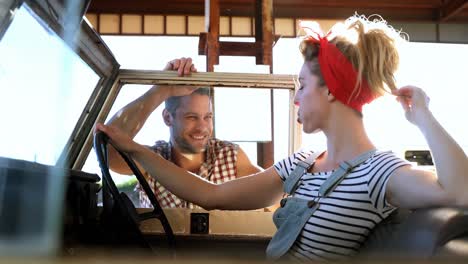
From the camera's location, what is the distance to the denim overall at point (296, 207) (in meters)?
1.50

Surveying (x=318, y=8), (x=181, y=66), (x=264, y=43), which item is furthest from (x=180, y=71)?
(x=318, y=8)

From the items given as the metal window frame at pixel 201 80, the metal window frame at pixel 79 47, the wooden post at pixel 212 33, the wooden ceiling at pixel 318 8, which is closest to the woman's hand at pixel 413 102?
the metal window frame at pixel 79 47

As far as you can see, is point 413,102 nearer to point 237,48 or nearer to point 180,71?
point 180,71

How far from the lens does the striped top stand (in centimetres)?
141

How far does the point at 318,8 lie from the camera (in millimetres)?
9594

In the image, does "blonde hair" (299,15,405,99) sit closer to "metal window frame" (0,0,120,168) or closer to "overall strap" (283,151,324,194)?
"overall strap" (283,151,324,194)

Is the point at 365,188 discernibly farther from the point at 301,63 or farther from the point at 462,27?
the point at 462,27

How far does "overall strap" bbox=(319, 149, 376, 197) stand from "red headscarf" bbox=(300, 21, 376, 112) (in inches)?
6.0

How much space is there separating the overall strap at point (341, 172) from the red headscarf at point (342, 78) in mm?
152

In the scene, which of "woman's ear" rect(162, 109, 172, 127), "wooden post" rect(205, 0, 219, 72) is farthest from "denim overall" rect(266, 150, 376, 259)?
"wooden post" rect(205, 0, 219, 72)

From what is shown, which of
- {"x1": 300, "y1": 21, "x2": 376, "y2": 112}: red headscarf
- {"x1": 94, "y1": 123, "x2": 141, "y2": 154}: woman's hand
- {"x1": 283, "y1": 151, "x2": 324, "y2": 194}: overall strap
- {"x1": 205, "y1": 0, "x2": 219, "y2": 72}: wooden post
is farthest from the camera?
{"x1": 205, "y1": 0, "x2": 219, "y2": 72}: wooden post

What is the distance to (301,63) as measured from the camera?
5.57 feet

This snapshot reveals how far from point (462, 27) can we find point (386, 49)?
981cm

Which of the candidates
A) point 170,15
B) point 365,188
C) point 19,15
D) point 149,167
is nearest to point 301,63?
point 365,188
